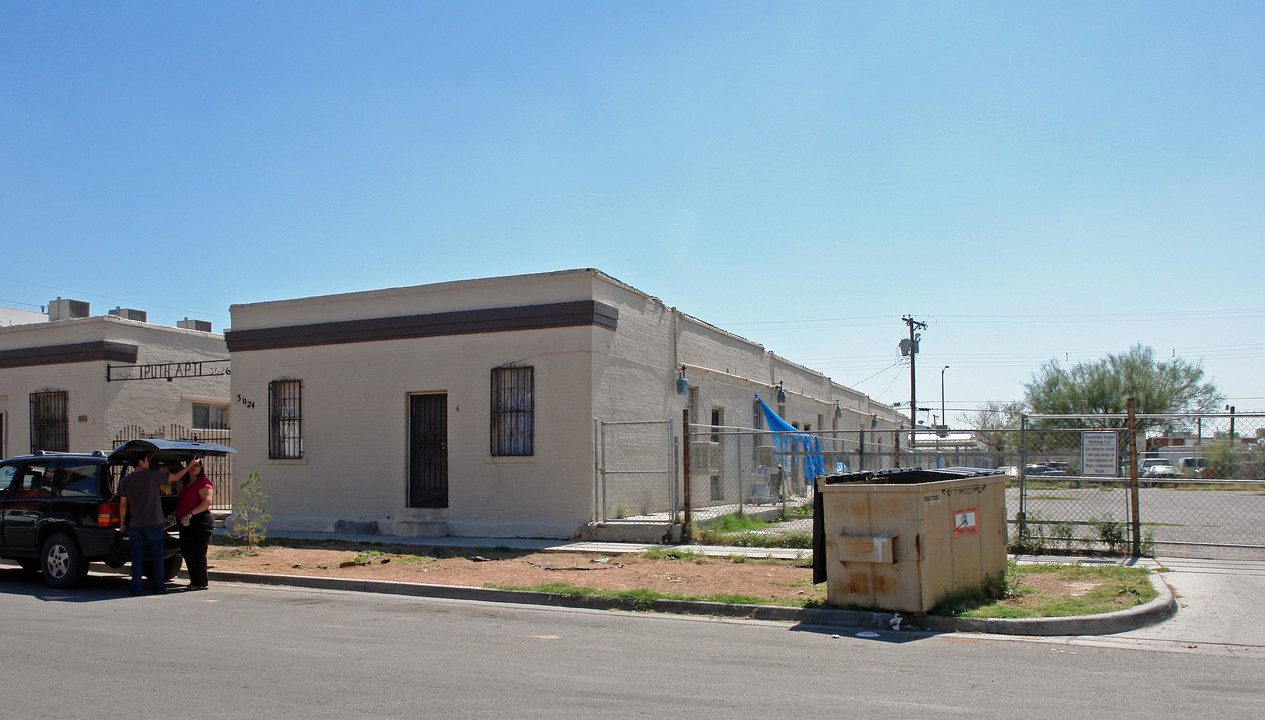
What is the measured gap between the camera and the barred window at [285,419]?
62.3 ft

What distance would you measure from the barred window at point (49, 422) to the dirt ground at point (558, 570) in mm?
10451

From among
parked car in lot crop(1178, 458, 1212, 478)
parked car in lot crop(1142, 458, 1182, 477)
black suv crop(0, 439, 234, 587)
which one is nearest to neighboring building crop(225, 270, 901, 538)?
black suv crop(0, 439, 234, 587)

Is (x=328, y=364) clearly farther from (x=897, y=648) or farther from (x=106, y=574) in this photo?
(x=897, y=648)

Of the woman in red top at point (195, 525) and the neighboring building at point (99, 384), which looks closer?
the woman in red top at point (195, 525)

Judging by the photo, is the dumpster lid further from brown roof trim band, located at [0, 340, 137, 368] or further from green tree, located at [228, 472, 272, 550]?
brown roof trim band, located at [0, 340, 137, 368]

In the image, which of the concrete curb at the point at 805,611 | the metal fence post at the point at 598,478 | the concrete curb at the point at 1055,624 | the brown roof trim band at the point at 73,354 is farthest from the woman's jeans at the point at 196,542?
the brown roof trim band at the point at 73,354

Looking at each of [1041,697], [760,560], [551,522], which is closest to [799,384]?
[551,522]

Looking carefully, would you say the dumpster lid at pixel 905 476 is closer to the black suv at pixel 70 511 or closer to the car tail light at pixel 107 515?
the black suv at pixel 70 511

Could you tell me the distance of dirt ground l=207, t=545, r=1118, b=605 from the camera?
10.7m

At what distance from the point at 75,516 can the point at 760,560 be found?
8757 millimetres

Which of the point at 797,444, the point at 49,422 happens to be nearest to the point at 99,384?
the point at 49,422

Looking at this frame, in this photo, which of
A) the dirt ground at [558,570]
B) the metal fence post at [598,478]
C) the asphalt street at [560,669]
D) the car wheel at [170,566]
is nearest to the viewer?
the asphalt street at [560,669]

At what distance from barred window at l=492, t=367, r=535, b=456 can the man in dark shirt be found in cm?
656

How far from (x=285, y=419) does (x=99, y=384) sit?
6.67 m
